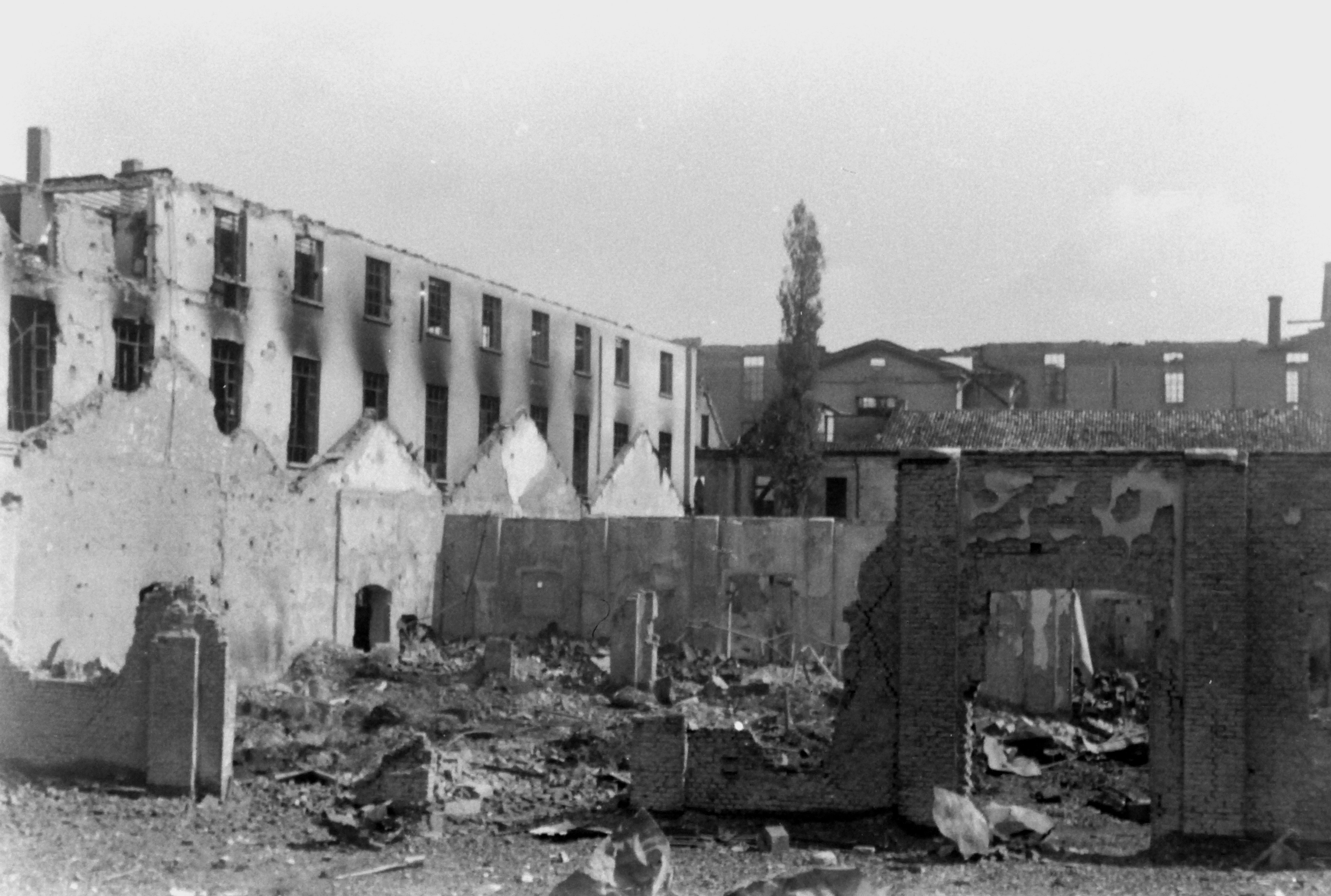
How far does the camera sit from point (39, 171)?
23.0m

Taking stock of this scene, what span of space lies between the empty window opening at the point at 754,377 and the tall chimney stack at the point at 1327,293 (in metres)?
23.2

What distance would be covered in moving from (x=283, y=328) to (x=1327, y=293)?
40.6m

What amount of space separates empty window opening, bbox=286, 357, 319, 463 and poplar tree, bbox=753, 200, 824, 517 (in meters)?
23.3

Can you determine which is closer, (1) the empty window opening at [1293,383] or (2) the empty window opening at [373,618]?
(2) the empty window opening at [373,618]

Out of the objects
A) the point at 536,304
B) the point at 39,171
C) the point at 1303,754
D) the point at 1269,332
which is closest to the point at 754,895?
the point at 1303,754

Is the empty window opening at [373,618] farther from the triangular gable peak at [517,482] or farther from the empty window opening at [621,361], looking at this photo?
the empty window opening at [621,361]

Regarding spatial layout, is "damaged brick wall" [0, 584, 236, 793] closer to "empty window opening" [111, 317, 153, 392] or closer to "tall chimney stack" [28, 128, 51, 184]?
"empty window opening" [111, 317, 153, 392]

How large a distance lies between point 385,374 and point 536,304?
6694mm

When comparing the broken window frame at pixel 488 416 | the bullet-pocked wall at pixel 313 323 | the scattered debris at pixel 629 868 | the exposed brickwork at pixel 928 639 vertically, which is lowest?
the scattered debris at pixel 629 868

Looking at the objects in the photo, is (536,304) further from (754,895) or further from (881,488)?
(754,895)

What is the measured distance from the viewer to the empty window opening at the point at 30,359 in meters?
18.1

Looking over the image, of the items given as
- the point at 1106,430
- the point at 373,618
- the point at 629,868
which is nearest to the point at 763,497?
the point at 1106,430

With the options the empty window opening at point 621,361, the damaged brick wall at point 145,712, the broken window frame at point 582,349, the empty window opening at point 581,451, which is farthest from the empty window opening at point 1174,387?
the damaged brick wall at point 145,712

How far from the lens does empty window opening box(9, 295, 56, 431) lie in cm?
1811
